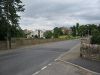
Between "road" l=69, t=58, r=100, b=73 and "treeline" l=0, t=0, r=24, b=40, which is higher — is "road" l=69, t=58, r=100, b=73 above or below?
below

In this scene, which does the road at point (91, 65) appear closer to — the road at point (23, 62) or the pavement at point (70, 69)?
the pavement at point (70, 69)

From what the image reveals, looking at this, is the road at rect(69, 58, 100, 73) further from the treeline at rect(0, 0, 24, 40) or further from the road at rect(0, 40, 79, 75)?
the treeline at rect(0, 0, 24, 40)

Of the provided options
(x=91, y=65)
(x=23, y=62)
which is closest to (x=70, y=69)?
(x=91, y=65)

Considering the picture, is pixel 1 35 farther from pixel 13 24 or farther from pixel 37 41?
pixel 37 41

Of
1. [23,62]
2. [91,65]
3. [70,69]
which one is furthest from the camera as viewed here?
[23,62]

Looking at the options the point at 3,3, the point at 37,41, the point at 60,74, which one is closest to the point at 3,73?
the point at 60,74

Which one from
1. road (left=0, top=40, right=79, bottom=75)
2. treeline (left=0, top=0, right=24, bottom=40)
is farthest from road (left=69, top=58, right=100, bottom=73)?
treeline (left=0, top=0, right=24, bottom=40)

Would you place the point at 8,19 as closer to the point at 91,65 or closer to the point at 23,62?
the point at 23,62

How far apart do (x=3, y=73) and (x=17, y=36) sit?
1597 inches

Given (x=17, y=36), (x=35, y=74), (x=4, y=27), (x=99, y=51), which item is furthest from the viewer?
(x=17, y=36)

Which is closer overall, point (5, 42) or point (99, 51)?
point (99, 51)

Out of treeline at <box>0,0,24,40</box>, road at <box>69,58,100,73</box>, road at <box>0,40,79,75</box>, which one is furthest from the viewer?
treeline at <box>0,0,24,40</box>

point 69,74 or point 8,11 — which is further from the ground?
point 8,11

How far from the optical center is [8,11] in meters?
50.7
